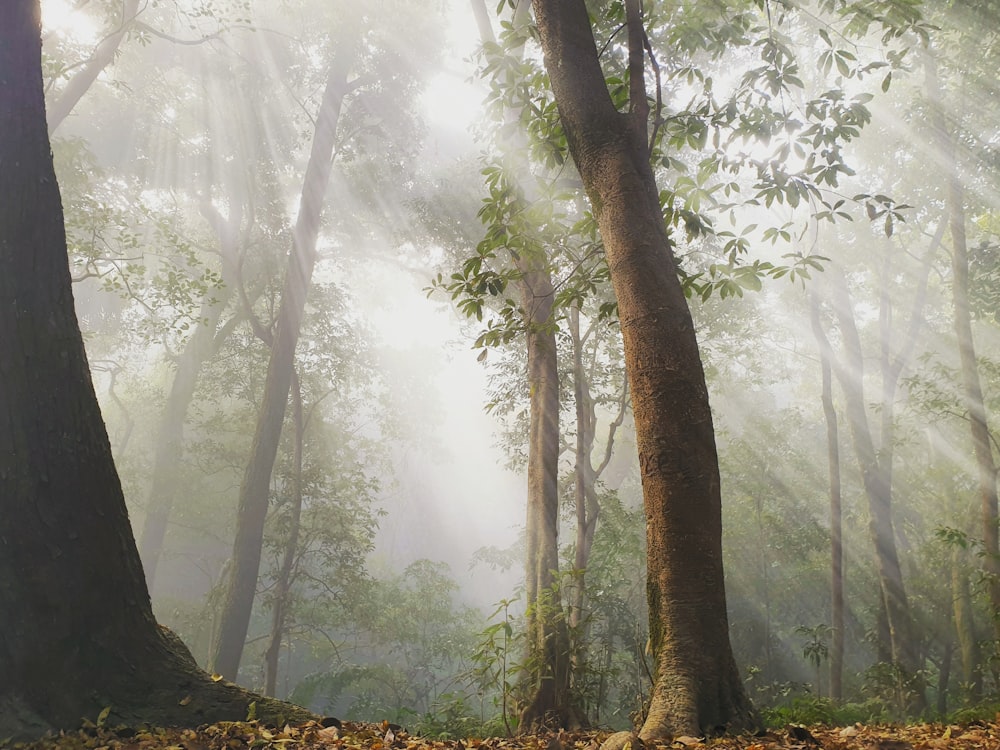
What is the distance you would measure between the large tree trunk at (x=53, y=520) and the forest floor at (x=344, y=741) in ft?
0.46

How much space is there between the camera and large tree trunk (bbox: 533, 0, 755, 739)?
2.28m

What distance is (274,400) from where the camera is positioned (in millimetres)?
12258

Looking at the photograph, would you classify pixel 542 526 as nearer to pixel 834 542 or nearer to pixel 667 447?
pixel 667 447

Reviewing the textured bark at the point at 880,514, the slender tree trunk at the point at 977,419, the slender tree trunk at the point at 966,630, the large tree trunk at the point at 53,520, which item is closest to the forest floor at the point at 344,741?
the large tree trunk at the point at 53,520

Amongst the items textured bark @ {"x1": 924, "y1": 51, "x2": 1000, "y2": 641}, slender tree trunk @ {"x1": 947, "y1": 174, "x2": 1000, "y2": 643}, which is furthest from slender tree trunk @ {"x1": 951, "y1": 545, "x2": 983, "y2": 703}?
slender tree trunk @ {"x1": 947, "y1": 174, "x2": 1000, "y2": 643}

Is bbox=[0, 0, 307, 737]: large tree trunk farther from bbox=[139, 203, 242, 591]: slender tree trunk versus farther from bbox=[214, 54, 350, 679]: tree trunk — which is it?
bbox=[139, 203, 242, 591]: slender tree trunk

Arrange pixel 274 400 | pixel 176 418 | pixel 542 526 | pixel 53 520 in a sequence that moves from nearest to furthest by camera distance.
Result: pixel 53 520 < pixel 542 526 < pixel 274 400 < pixel 176 418

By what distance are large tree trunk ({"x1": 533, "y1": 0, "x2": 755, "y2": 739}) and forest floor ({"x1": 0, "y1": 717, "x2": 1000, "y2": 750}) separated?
0.16 metres

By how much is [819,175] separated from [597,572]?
30.6 ft

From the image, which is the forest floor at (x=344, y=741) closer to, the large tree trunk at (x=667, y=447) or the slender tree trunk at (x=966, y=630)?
the large tree trunk at (x=667, y=447)

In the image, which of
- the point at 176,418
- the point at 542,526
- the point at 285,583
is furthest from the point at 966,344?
the point at 176,418

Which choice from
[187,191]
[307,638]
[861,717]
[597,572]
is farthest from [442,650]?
[187,191]

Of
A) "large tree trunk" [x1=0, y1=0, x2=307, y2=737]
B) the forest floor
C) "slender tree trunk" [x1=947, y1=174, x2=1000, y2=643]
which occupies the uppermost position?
"slender tree trunk" [x1=947, y1=174, x2=1000, y2=643]

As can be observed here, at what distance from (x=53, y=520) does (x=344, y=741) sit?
153cm
